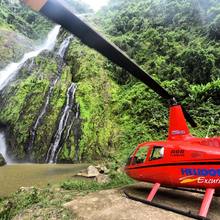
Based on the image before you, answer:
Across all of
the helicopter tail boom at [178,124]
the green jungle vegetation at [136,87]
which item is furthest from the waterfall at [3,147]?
the helicopter tail boom at [178,124]

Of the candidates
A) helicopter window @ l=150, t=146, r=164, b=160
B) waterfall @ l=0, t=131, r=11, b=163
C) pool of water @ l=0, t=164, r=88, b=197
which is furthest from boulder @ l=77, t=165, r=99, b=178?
waterfall @ l=0, t=131, r=11, b=163

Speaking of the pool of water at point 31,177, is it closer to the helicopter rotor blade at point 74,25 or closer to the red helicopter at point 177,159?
the red helicopter at point 177,159

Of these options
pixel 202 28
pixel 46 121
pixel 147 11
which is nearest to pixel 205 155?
pixel 46 121

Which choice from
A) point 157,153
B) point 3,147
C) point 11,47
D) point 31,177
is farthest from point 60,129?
point 11,47

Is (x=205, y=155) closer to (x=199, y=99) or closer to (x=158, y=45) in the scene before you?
(x=199, y=99)

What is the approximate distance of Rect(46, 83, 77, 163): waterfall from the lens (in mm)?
18672

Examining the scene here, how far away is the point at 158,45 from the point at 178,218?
21.9m

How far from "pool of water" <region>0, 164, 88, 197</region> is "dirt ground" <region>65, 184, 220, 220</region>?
4.18m

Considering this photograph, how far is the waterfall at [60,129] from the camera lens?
61.3 feet

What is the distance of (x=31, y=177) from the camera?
1322cm

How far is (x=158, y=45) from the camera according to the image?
87.4 feet

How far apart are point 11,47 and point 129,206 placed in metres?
32.2

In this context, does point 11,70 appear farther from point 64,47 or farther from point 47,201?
point 47,201

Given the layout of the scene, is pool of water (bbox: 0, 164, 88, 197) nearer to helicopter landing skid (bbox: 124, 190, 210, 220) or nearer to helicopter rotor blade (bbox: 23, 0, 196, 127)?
helicopter landing skid (bbox: 124, 190, 210, 220)
